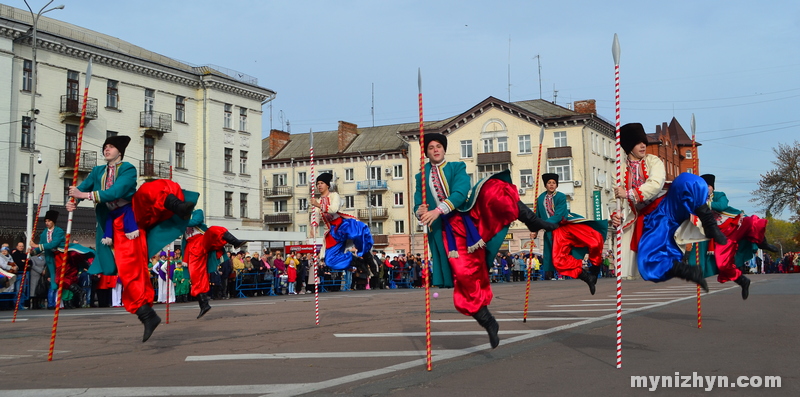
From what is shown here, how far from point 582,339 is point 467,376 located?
2913 millimetres

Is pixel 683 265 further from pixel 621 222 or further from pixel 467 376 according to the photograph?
pixel 467 376

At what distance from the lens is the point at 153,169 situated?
168ft

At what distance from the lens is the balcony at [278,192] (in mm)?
83562

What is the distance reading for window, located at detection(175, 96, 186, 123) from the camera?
53.6 m

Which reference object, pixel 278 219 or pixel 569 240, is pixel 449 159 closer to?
pixel 278 219

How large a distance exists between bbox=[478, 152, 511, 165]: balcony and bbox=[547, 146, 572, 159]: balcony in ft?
13.2

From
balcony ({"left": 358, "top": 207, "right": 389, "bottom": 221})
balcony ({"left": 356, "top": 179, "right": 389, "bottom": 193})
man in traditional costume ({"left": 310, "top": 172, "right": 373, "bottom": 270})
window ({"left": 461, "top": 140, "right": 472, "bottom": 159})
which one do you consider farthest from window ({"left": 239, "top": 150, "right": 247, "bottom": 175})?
man in traditional costume ({"left": 310, "top": 172, "right": 373, "bottom": 270})

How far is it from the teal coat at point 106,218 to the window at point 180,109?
1808 inches

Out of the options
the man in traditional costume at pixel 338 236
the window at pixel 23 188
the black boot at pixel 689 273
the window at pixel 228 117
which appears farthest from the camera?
the window at pixel 228 117

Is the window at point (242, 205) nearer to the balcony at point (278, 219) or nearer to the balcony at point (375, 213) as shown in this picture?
the balcony at point (375, 213)

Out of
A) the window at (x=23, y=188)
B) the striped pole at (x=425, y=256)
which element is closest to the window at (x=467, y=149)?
the window at (x=23, y=188)

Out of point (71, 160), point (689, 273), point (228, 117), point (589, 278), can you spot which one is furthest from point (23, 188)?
point (689, 273)

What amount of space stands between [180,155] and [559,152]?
36967 millimetres

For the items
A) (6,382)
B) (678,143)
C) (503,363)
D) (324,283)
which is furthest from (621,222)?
(678,143)
